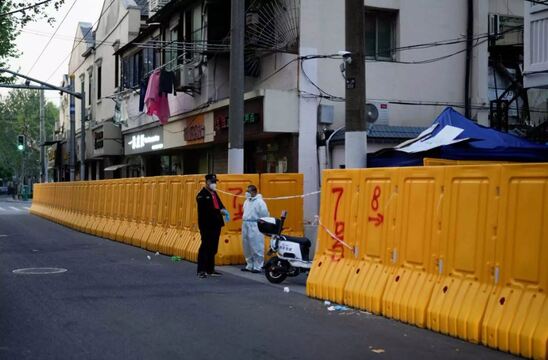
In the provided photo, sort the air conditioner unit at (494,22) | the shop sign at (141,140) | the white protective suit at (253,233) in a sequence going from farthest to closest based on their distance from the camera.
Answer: the shop sign at (141,140), the air conditioner unit at (494,22), the white protective suit at (253,233)

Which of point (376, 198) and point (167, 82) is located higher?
point (167, 82)

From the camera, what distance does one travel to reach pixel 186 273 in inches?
501

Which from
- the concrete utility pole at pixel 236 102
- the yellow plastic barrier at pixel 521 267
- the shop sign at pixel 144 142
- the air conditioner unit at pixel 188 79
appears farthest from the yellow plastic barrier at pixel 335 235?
the shop sign at pixel 144 142

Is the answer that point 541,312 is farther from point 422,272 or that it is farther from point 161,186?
point 161,186

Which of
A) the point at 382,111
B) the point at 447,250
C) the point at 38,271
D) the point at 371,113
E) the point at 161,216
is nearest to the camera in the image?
the point at 447,250

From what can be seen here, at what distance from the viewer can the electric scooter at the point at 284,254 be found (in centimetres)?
1120

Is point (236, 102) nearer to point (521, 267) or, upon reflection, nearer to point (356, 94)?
point (356, 94)

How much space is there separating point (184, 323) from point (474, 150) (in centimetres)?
843

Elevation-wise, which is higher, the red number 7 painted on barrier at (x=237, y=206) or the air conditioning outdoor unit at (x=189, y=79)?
the air conditioning outdoor unit at (x=189, y=79)

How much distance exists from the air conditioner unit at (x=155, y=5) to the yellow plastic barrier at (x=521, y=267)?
24.4m

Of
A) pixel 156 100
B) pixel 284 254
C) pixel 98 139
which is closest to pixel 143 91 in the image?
pixel 156 100

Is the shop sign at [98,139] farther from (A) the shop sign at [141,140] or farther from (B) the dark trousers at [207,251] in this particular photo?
(B) the dark trousers at [207,251]

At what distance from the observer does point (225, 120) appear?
21.8m

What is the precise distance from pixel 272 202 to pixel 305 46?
249 inches
